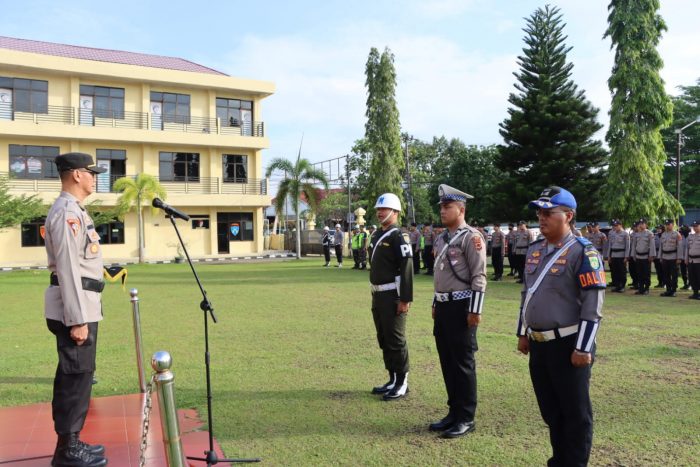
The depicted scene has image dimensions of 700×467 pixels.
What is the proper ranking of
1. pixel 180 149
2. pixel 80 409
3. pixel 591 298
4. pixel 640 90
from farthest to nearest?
pixel 180 149
pixel 640 90
pixel 80 409
pixel 591 298

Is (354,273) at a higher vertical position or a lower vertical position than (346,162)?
lower

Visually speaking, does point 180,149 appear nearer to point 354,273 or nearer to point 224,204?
point 224,204

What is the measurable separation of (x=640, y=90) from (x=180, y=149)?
948 inches

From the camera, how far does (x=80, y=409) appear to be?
3838mm

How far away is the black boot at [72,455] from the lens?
3.73m

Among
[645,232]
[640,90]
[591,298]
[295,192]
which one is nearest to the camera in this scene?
[591,298]

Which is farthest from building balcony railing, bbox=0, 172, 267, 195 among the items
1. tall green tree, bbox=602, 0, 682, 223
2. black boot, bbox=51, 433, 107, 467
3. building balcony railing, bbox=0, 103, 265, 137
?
black boot, bbox=51, 433, 107, 467

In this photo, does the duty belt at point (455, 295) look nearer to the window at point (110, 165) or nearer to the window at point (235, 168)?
the window at point (110, 165)

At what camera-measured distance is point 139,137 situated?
101ft

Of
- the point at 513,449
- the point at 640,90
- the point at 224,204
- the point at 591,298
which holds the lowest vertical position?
the point at 513,449

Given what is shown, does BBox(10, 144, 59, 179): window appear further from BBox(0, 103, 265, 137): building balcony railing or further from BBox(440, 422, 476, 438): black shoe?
BBox(440, 422, 476, 438): black shoe

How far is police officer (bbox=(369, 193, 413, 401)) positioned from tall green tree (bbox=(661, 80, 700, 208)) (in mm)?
42160

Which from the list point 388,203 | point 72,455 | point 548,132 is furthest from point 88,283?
point 548,132

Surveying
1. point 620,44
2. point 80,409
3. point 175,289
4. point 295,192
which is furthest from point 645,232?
point 295,192
